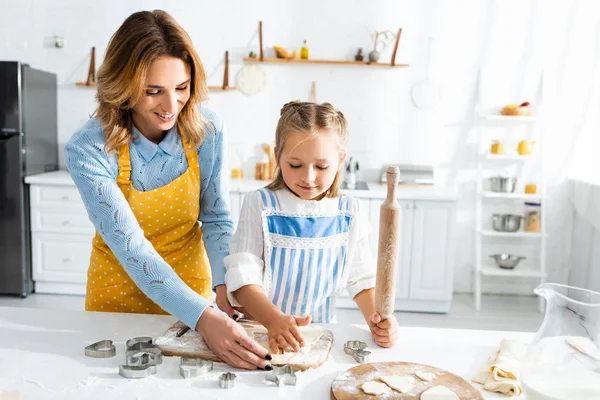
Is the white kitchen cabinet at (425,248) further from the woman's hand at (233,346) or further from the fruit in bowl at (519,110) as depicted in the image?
the woman's hand at (233,346)

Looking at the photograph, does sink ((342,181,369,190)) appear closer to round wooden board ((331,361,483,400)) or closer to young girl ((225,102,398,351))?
young girl ((225,102,398,351))

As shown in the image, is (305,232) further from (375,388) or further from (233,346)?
(375,388)

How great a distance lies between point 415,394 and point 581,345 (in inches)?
10.1

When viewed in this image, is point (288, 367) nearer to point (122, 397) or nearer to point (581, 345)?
point (122, 397)

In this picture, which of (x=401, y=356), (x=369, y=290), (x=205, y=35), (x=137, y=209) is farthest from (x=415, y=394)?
(x=205, y=35)

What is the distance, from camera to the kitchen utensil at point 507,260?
3.80 m

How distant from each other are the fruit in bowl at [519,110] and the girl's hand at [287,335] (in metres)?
3.23

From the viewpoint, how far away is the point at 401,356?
103 centimetres

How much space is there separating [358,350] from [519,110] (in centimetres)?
320

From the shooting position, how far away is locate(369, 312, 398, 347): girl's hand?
1044mm

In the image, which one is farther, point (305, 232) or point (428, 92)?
point (428, 92)

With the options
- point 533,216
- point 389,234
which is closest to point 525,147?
point 533,216

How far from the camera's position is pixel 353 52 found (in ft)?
13.1

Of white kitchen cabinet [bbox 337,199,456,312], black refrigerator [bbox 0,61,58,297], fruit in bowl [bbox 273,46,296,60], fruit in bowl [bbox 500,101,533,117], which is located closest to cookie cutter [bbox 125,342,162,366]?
white kitchen cabinet [bbox 337,199,456,312]
